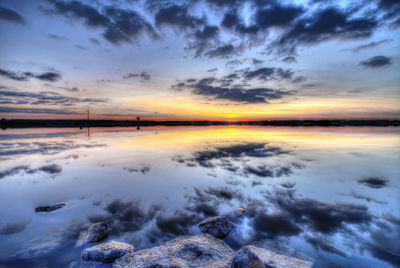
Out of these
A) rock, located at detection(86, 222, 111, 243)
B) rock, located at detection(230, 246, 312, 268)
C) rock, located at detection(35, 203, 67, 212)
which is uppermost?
rock, located at detection(230, 246, 312, 268)

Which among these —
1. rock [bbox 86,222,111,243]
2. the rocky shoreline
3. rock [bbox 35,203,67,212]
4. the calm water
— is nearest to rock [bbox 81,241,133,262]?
the rocky shoreline

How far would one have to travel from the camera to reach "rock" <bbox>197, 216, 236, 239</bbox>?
145 inches

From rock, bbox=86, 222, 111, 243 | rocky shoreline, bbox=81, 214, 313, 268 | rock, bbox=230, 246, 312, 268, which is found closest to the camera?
rock, bbox=230, 246, 312, 268

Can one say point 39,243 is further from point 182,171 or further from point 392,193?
point 392,193

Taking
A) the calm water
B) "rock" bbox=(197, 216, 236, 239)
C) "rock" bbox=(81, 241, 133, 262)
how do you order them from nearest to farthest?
"rock" bbox=(81, 241, 133, 262) < the calm water < "rock" bbox=(197, 216, 236, 239)

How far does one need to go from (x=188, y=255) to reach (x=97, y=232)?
1984 mm

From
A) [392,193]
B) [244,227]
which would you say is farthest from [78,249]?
[392,193]

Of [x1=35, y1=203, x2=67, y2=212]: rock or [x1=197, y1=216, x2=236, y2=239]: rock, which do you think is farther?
[x1=35, y1=203, x2=67, y2=212]: rock

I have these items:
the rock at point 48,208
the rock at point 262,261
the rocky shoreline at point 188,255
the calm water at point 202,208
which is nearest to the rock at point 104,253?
the rocky shoreline at point 188,255

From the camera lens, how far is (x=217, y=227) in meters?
3.73

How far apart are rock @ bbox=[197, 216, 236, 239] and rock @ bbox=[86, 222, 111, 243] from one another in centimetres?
200

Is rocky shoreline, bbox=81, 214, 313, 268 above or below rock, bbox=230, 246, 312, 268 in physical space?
below

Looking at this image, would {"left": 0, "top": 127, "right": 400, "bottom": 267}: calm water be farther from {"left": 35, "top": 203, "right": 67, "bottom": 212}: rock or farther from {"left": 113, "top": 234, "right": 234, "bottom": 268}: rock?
{"left": 113, "top": 234, "right": 234, "bottom": 268}: rock

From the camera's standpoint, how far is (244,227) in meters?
4.03
